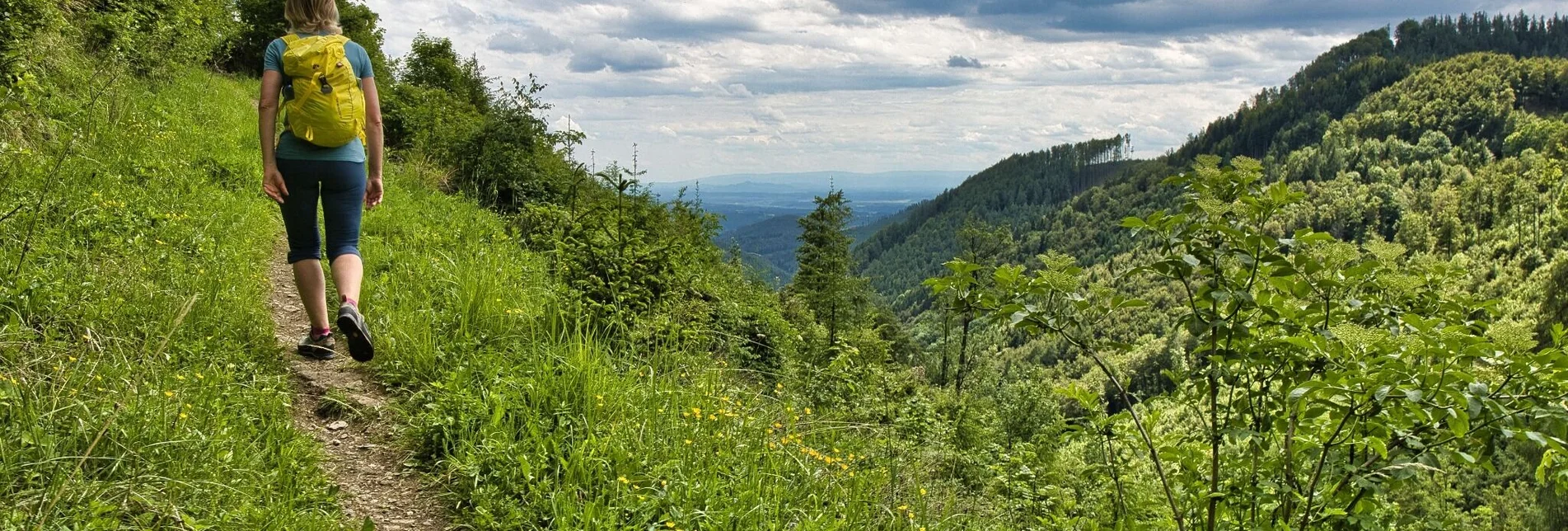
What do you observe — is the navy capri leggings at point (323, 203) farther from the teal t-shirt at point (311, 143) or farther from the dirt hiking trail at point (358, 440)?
the dirt hiking trail at point (358, 440)

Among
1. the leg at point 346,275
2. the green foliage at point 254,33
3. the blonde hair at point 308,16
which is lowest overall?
the leg at point 346,275

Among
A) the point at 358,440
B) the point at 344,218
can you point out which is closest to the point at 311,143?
the point at 344,218

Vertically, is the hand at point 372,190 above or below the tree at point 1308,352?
above

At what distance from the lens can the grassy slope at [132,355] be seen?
237cm

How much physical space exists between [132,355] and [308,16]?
65.7 inches

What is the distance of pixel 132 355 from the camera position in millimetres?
3270

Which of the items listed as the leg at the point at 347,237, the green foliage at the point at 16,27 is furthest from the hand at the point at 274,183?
the green foliage at the point at 16,27

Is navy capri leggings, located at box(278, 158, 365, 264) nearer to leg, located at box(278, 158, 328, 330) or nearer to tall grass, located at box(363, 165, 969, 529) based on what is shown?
leg, located at box(278, 158, 328, 330)

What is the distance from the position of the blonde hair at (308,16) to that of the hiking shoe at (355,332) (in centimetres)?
132

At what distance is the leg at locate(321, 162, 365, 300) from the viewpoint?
3943 mm

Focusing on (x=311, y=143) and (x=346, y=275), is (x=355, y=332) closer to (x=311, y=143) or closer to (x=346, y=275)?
(x=346, y=275)

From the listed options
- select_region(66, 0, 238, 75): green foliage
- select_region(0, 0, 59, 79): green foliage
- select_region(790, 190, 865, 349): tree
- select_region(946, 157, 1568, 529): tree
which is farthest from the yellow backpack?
select_region(790, 190, 865, 349): tree

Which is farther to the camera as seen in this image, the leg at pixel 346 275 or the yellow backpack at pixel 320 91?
the leg at pixel 346 275

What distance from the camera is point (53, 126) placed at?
641cm
